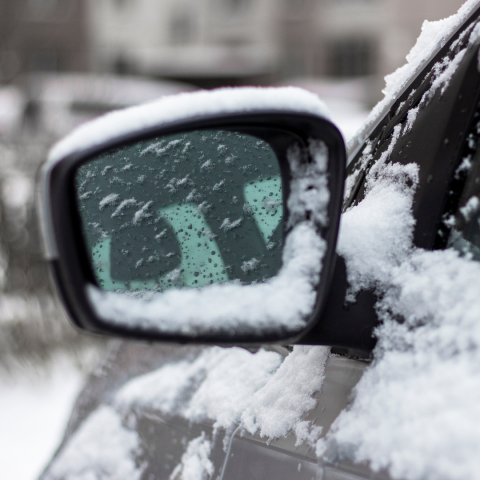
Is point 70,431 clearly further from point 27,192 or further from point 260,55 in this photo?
point 260,55

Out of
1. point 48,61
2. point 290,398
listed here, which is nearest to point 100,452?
point 290,398

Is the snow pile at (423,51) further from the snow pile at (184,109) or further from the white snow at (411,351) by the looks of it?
the snow pile at (184,109)

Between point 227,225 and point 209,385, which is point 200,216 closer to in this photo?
point 227,225

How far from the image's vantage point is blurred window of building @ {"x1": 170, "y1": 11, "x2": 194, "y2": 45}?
28.7m

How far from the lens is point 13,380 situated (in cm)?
461

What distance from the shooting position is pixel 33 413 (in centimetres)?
434

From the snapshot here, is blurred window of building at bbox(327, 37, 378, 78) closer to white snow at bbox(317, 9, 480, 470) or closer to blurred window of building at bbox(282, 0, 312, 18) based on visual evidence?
blurred window of building at bbox(282, 0, 312, 18)

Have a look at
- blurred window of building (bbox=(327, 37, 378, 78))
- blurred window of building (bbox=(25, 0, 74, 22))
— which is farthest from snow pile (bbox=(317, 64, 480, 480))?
blurred window of building (bbox=(25, 0, 74, 22))

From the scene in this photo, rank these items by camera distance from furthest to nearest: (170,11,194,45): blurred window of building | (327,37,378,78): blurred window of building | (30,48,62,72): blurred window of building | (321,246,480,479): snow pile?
(170,11,194,45): blurred window of building < (30,48,62,72): blurred window of building < (327,37,378,78): blurred window of building < (321,246,480,479): snow pile

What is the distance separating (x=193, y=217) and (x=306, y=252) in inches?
8.6

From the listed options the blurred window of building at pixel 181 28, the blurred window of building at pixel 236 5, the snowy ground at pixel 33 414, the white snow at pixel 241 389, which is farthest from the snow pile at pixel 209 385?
the blurred window of building at pixel 181 28

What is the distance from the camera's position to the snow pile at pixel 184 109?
780mm

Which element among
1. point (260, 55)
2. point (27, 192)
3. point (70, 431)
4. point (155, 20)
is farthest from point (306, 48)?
point (70, 431)

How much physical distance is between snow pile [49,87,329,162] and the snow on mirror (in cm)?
7
